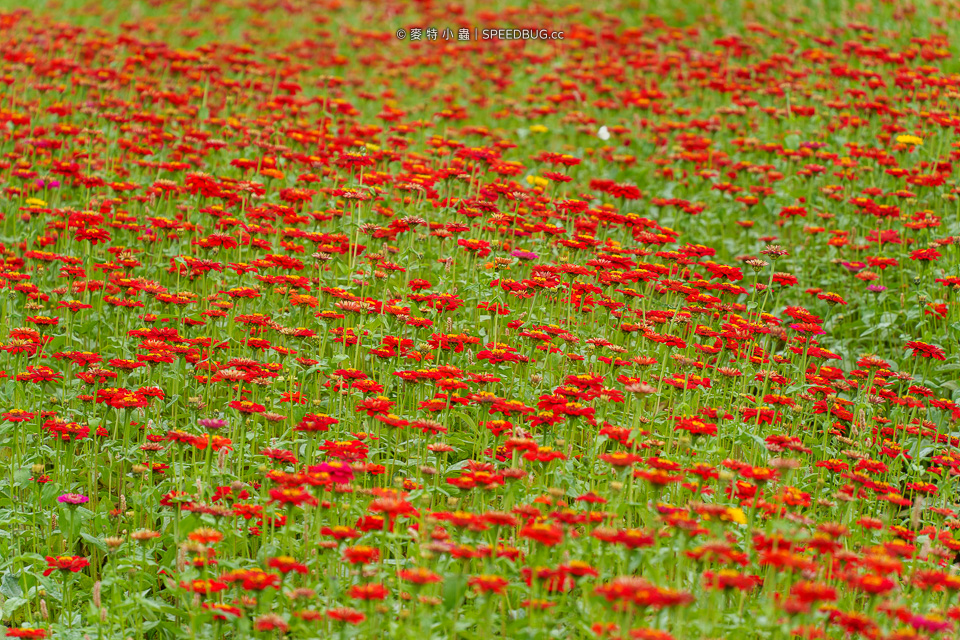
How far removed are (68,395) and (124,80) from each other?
4436 millimetres

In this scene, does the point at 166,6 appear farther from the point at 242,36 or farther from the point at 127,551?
the point at 127,551

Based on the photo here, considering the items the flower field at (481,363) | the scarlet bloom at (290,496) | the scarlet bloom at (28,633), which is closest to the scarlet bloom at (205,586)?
the flower field at (481,363)

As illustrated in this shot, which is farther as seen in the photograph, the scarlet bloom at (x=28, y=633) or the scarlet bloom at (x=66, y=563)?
the scarlet bloom at (x=66, y=563)

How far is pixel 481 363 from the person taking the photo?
557 centimetres

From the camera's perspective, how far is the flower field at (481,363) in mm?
3768

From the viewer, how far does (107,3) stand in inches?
567

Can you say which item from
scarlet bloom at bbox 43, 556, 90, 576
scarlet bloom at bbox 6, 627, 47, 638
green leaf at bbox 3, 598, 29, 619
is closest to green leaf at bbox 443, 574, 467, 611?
scarlet bloom at bbox 6, 627, 47, 638

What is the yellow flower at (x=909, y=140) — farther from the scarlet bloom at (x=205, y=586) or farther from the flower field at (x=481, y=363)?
the scarlet bloom at (x=205, y=586)

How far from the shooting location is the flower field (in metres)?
3.77

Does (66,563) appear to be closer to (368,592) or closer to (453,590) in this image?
(368,592)

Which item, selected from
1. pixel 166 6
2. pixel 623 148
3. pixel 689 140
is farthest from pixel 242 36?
pixel 689 140

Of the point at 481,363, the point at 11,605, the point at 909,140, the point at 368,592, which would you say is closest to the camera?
the point at 368,592

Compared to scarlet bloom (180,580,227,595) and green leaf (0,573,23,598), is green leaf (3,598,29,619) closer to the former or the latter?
green leaf (0,573,23,598)

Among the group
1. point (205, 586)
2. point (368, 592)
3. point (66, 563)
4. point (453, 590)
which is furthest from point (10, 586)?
point (453, 590)
